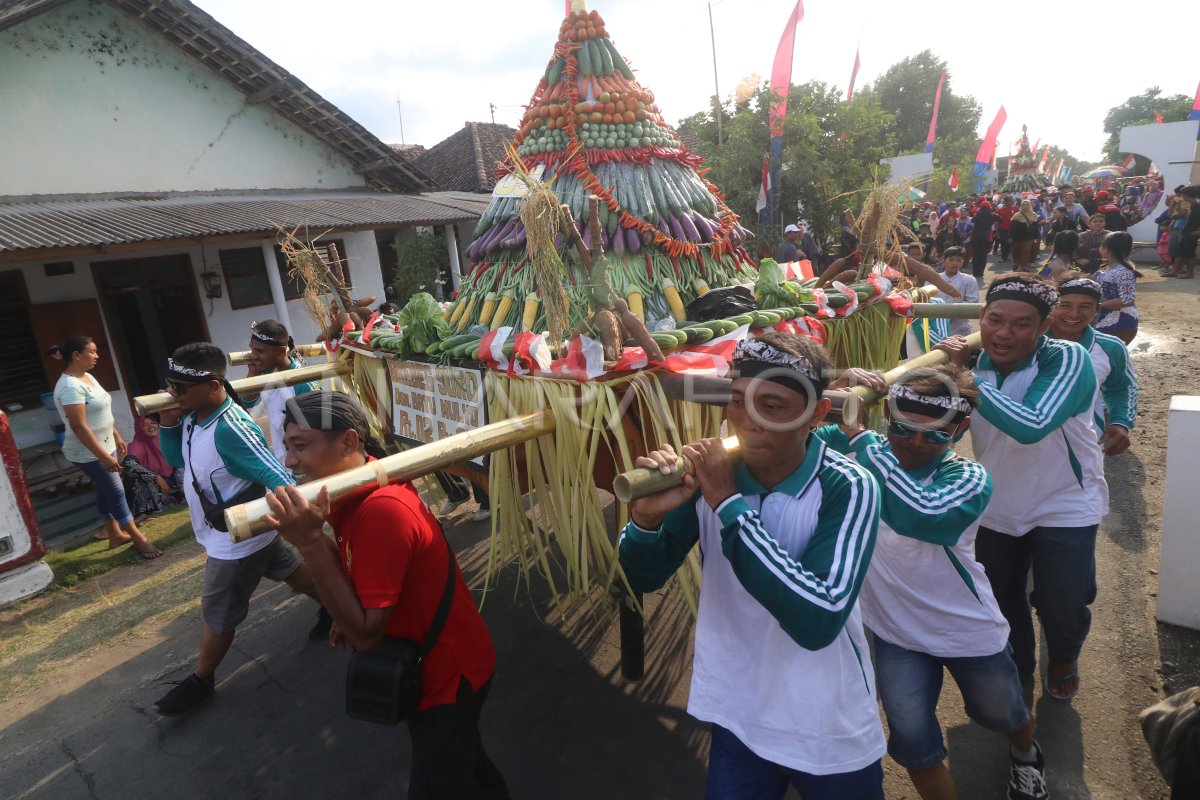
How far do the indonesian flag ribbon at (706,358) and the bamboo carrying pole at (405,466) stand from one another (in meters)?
0.50

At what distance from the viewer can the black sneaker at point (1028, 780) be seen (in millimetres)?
2043

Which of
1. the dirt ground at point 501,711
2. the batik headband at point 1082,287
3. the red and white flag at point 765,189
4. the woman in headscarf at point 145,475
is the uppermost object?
the red and white flag at point 765,189

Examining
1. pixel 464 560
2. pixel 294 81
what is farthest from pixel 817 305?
pixel 294 81

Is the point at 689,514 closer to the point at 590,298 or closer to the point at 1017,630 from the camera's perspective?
the point at 590,298

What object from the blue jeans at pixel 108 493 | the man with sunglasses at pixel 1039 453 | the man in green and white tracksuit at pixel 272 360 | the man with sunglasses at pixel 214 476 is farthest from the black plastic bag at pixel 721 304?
the blue jeans at pixel 108 493

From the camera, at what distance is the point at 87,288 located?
703cm

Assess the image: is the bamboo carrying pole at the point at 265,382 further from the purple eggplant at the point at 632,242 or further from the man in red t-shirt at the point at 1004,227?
the man in red t-shirt at the point at 1004,227

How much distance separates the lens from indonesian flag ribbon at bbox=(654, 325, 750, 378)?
6.85 feet

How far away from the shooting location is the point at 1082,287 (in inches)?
104

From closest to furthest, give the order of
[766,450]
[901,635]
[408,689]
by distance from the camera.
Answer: [766,450]
[408,689]
[901,635]

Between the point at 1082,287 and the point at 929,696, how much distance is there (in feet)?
6.17

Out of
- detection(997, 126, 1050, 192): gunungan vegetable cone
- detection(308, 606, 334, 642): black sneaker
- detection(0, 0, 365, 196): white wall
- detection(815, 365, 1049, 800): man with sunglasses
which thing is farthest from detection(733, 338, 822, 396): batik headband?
detection(997, 126, 1050, 192): gunungan vegetable cone

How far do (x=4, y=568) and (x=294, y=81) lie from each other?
726 centimetres

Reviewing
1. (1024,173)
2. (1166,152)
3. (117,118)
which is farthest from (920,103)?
(117,118)
